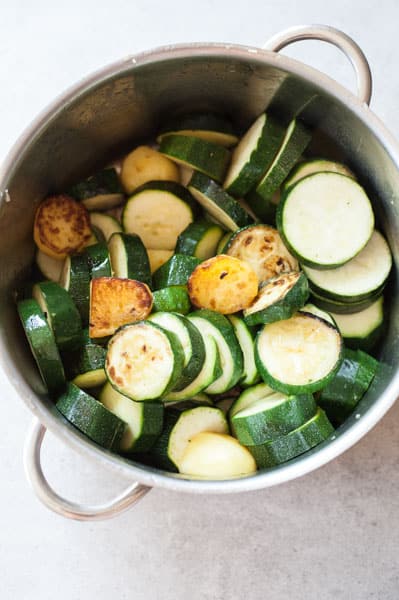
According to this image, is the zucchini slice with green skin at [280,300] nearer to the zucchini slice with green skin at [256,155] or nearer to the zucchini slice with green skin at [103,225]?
the zucchini slice with green skin at [256,155]

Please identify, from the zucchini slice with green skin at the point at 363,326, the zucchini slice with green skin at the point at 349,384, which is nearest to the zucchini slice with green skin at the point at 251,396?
the zucchini slice with green skin at the point at 349,384

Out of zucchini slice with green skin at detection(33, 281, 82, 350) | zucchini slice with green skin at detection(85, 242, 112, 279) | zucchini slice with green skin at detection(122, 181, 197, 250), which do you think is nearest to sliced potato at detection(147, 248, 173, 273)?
zucchini slice with green skin at detection(122, 181, 197, 250)

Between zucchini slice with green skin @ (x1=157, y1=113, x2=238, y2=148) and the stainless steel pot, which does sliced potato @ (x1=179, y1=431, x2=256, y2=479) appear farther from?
zucchini slice with green skin @ (x1=157, y1=113, x2=238, y2=148)

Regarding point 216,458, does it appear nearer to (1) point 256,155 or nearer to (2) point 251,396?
(2) point 251,396

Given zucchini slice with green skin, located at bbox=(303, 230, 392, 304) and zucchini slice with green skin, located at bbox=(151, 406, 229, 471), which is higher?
zucchini slice with green skin, located at bbox=(303, 230, 392, 304)

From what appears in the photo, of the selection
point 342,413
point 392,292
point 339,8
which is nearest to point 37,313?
point 342,413
